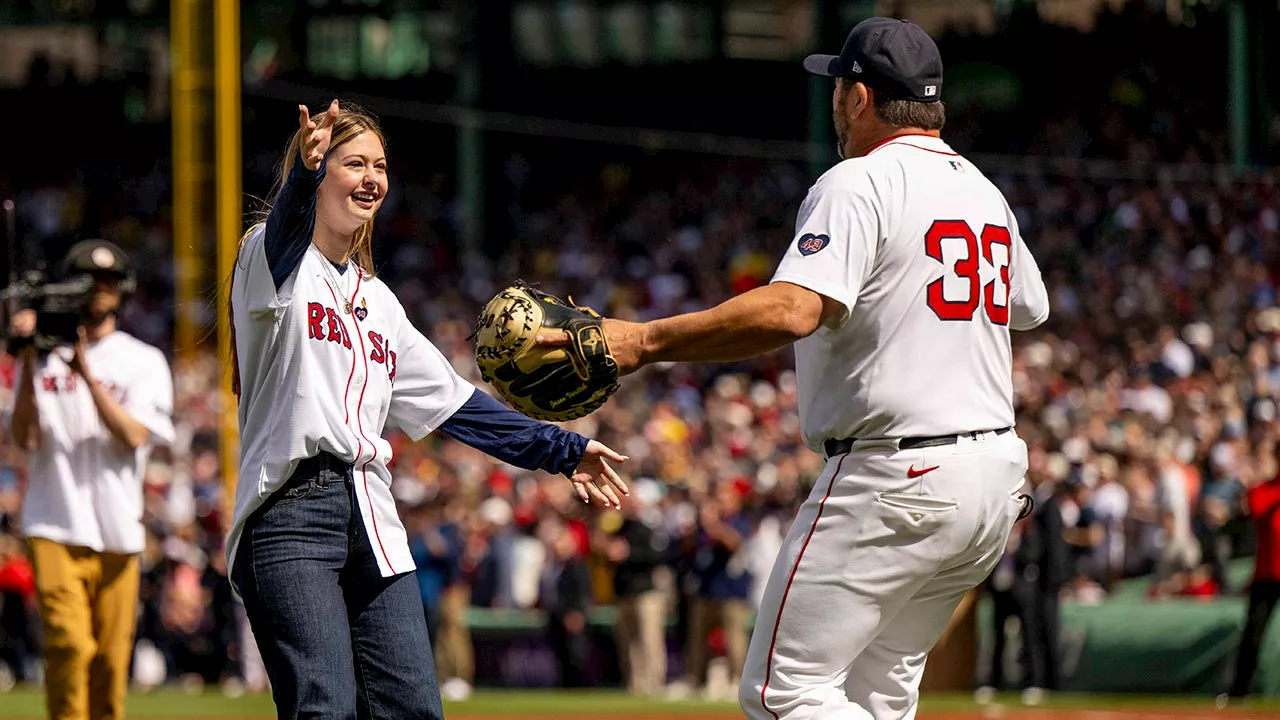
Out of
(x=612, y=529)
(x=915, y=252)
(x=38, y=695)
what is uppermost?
(x=915, y=252)

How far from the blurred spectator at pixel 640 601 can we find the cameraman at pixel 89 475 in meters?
9.04

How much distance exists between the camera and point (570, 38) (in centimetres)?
3316

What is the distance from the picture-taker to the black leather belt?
4684 mm

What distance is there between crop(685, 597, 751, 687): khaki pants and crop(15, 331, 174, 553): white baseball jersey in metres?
8.93

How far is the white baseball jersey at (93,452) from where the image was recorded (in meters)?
7.75

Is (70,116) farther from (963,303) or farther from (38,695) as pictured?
(963,303)

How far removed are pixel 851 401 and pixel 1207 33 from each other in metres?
21.4

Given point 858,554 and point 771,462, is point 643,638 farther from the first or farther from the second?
point 858,554

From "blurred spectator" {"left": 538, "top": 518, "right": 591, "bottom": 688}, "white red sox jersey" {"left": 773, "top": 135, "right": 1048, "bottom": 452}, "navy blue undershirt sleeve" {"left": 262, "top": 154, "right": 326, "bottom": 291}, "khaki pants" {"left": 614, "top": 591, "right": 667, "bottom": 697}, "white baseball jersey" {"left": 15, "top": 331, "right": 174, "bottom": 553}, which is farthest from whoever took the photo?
"blurred spectator" {"left": 538, "top": 518, "right": 591, "bottom": 688}

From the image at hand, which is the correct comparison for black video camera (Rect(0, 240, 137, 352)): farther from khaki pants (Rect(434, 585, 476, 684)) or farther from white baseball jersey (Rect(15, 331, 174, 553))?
khaki pants (Rect(434, 585, 476, 684))

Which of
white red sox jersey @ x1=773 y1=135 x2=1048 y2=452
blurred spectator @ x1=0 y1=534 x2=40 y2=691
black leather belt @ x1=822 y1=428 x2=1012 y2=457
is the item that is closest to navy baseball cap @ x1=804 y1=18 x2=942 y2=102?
white red sox jersey @ x1=773 y1=135 x2=1048 y2=452

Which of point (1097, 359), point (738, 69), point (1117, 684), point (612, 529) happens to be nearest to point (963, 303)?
point (1117, 684)

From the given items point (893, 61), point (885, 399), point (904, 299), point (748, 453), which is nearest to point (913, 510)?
point (885, 399)

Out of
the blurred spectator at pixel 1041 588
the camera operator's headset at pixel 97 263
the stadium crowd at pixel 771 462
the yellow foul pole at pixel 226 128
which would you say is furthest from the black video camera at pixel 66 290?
the yellow foul pole at pixel 226 128
